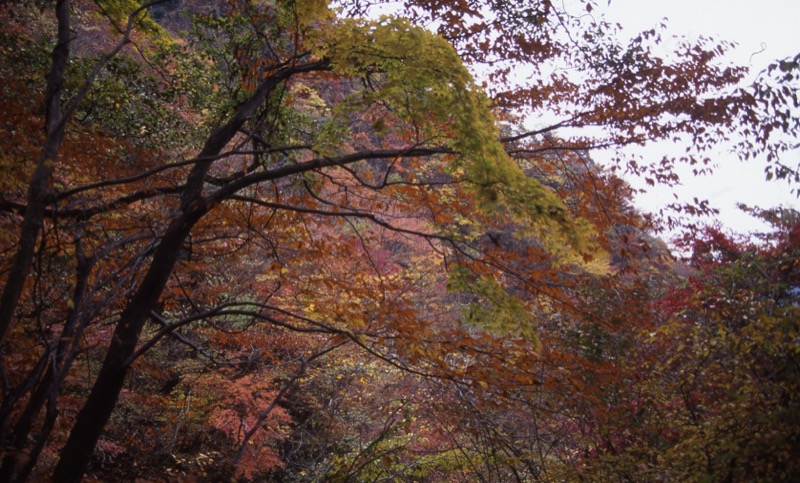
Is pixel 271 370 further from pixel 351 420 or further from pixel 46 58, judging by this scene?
pixel 46 58

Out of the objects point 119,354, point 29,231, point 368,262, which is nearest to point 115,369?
point 119,354

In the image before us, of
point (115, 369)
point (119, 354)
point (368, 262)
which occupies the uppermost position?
point (368, 262)

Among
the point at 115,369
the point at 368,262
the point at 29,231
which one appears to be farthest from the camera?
the point at 368,262

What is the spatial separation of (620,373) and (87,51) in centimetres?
1651

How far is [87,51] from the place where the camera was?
597 inches

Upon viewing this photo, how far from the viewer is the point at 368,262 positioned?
253 inches

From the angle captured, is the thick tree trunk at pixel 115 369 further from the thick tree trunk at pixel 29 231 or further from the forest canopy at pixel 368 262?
the thick tree trunk at pixel 29 231

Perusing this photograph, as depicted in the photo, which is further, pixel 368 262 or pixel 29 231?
pixel 368 262

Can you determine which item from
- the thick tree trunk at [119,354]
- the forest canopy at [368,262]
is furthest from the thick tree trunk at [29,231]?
the thick tree trunk at [119,354]

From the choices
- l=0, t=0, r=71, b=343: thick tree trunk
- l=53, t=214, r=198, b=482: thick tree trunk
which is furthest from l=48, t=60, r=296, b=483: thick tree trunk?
l=0, t=0, r=71, b=343: thick tree trunk

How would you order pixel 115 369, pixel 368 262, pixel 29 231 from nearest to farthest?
1. pixel 29 231
2. pixel 115 369
3. pixel 368 262

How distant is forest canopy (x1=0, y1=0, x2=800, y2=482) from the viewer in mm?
3326

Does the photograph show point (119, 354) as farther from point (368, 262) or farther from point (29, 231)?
point (368, 262)

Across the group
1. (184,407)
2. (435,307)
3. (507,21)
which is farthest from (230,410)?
(435,307)
